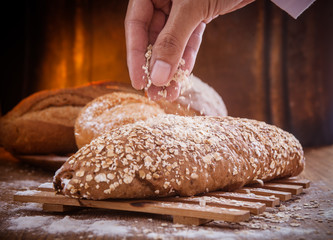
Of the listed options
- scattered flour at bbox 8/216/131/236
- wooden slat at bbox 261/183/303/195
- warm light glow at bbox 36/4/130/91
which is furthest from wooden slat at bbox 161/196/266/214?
warm light glow at bbox 36/4/130/91

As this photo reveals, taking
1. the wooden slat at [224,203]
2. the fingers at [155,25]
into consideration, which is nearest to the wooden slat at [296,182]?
the wooden slat at [224,203]

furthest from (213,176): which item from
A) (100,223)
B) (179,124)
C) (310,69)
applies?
(310,69)

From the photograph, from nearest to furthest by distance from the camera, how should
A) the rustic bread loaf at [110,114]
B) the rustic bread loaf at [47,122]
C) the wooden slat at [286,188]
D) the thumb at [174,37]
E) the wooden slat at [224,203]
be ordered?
the wooden slat at [224,203]
the thumb at [174,37]
the wooden slat at [286,188]
the rustic bread loaf at [110,114]
the rustic bread loaf at [47,122]

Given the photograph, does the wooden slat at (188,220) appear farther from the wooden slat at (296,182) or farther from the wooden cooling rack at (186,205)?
the wooden slat at (296,182)

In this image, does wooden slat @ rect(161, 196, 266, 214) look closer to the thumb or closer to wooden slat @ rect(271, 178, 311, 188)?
the thumb

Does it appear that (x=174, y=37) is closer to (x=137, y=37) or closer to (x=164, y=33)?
(x=164, y=33)

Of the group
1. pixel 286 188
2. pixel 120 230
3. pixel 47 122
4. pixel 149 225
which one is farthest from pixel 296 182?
pixel 47 122
